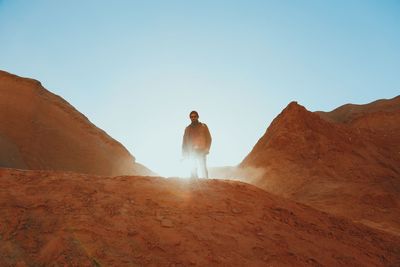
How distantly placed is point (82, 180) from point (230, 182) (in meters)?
2.70

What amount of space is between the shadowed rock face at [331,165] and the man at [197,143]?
3555mm

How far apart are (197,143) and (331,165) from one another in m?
7.16

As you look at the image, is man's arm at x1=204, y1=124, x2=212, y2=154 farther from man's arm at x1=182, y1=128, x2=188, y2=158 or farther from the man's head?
man's arm at x1=182, y1=128, x2=188, y2=158

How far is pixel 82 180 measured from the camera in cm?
570

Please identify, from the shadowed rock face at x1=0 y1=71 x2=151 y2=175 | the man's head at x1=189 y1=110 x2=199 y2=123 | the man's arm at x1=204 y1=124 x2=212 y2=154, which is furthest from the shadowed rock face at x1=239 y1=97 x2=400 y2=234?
the shadowed rock face at x1=0 y1=71 x2=151 y2=175

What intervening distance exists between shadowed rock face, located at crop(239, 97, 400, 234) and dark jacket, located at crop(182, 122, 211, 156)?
12.0 feet

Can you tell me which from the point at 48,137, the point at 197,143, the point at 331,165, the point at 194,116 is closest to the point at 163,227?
the point at 197,143

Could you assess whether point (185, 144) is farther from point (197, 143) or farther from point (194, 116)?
point (194, 116)

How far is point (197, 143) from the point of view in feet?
27.0

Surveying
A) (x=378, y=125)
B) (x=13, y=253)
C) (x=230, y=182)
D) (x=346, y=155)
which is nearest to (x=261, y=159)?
(x=346, y=155)

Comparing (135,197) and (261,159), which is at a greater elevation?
(261,159)

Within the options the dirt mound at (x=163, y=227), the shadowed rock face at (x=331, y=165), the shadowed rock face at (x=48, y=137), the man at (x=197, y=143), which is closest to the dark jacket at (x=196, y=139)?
the man at (x=197, y=143)

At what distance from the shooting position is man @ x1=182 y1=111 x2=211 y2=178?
825 centimetres

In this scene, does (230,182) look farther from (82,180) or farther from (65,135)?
(65,135)
